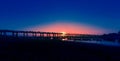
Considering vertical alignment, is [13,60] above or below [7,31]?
below

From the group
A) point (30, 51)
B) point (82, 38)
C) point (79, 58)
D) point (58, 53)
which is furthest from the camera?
point (82, 38)

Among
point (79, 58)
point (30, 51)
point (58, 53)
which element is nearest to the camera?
point (79, 58)

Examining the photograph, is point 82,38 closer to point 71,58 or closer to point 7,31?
point 7,31

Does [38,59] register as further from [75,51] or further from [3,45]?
A: [3,45]

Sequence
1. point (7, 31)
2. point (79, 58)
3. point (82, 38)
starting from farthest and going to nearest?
1. point (82, 38)
2. point (7, 31)
3. point (79, 58)

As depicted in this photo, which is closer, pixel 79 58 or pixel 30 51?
pixel 79 58

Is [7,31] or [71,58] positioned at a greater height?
[7,31]

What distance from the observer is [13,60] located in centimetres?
2022

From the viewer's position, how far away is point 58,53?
21.9 m

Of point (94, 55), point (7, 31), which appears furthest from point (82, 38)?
point (94, 55)

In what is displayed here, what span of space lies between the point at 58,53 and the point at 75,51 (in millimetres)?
1539

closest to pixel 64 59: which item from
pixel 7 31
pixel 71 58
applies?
pixel 71 58

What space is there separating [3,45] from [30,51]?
3.51 meters

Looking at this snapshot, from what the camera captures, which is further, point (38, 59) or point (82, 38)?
point (82, 38)
